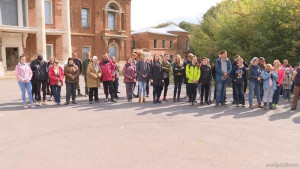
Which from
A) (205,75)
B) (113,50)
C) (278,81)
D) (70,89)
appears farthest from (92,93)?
(113,50)

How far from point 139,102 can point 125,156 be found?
583 cm

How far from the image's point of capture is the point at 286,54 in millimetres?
18344

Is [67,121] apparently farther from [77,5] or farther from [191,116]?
[77,5]

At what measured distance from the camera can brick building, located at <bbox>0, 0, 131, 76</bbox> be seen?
26125mm

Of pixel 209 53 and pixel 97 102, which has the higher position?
pixel 209 53

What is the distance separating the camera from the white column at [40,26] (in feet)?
84.9

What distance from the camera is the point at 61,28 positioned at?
29172mm

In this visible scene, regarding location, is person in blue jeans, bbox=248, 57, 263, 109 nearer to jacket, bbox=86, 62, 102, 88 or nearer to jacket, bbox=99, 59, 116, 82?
jacket, bbox=99, 59, 116, 82

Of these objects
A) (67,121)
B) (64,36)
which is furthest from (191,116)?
(64,36)

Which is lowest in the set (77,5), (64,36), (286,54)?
(286,54)

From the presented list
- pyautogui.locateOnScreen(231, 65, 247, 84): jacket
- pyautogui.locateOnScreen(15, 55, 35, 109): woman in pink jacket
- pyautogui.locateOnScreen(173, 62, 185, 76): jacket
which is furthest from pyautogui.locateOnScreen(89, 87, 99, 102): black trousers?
pyautogui.locateOnScreen(231, 65, 247, 84): jacket

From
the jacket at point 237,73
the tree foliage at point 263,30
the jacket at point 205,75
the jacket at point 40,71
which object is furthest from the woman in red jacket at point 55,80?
the tree foliage at point 263,30

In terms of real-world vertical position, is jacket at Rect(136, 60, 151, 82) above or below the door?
below

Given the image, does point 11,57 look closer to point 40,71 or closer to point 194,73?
point 40,71
